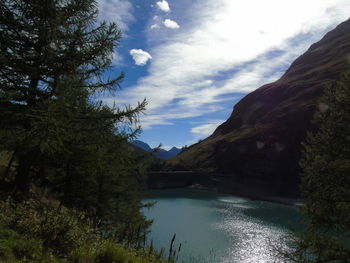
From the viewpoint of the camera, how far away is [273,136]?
4198 inches

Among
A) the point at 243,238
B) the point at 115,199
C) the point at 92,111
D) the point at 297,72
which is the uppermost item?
the point at 297,72

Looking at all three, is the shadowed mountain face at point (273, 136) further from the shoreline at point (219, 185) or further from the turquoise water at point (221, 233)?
the turquoise water at point (221, 233)

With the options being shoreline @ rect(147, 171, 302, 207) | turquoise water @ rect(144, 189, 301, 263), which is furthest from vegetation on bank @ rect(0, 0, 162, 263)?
shoreline @ rect(147, 171, 302, 207)

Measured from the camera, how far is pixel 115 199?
67.5 ft

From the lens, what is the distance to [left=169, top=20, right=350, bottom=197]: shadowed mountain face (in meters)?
97.6

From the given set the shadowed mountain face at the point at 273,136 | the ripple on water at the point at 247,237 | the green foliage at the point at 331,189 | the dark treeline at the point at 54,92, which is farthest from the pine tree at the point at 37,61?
the shadowed mountain face at the point at 273,136

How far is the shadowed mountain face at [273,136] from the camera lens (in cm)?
9762

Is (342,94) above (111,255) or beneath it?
above

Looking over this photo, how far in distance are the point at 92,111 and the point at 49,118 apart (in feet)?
10.9

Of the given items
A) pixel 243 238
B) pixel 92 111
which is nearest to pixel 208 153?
pixel 243 238

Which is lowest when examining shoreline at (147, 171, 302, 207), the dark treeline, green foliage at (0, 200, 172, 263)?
shoreline at (147, 171, 302, 207)

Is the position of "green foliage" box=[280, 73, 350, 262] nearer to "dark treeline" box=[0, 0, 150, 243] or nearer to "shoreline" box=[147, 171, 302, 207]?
"dark treeline" box=[0, 0, 150, 243]

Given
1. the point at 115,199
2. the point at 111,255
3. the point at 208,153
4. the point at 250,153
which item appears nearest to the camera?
the point at 111,255

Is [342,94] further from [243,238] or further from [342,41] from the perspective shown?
[342,41]
